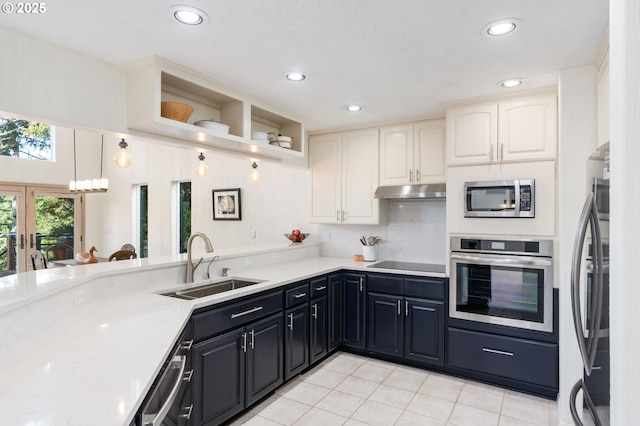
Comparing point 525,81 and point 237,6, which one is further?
point 525,81

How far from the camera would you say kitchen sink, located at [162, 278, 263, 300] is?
2.76 metres

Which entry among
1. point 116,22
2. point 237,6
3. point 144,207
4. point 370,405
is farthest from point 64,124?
point 144,207

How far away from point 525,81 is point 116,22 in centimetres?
272

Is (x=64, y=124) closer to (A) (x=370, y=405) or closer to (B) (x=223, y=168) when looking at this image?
(A) (x=370, y=405)

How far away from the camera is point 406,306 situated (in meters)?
3.42

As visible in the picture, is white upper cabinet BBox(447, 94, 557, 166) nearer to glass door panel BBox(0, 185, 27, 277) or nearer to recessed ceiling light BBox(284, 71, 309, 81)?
recessed ceiling light BBox(284, 71, 309, 81)

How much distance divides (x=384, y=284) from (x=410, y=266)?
430 mm

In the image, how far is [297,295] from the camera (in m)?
3.11

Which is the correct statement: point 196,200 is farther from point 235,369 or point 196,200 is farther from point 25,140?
point 235,369

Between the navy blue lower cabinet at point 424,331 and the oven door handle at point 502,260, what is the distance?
46cm

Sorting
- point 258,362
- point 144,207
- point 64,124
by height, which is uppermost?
point 64,124

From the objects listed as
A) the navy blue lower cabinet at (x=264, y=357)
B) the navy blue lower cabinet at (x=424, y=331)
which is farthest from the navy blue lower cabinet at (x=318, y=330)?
the navy blue lower cabinet at (x=424, y=331)

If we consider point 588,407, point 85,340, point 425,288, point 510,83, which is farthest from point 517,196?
point 85,340

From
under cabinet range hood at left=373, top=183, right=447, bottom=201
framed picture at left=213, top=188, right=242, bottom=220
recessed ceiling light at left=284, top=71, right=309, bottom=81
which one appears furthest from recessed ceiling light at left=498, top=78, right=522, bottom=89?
framed picture at left=213, top=188, right=242, bottom=220
